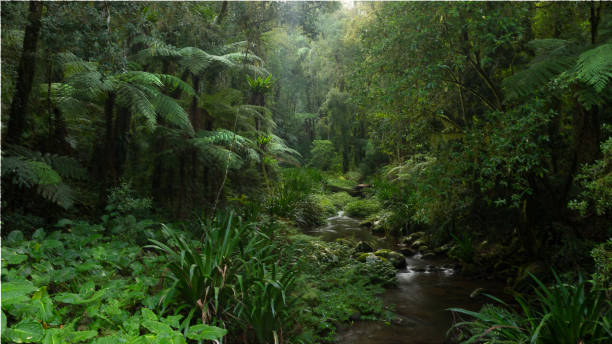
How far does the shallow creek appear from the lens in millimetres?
3543

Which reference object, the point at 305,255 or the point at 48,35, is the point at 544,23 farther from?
the point at 48,35

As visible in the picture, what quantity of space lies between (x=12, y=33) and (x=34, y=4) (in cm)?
39

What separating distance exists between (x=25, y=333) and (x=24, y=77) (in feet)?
10.2

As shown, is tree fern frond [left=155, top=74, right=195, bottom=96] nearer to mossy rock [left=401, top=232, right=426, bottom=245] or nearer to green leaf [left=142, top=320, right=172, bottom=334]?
green leaf [left=142, top=320, right=172, bottom=334]

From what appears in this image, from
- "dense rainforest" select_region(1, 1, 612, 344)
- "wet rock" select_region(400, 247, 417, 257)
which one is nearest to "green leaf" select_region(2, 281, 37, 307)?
"dense rainforest" select_region(1, 1, 612, 344)

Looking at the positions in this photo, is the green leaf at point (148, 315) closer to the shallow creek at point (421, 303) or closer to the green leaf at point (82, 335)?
the green leaf at point (82, 335)

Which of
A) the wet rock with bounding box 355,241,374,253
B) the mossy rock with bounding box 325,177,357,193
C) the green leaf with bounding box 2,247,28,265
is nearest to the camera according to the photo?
the green leaf with bounding box 2,247,28,265

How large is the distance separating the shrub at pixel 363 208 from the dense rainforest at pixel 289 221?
299 centimetres

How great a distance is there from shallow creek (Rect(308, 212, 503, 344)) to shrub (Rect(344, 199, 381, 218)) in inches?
151

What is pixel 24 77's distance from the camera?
3658 millimetres

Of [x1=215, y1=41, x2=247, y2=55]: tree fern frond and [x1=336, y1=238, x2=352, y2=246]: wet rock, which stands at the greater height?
[x1=215, y1=41, x2=247, y2=55]: tree fern frond

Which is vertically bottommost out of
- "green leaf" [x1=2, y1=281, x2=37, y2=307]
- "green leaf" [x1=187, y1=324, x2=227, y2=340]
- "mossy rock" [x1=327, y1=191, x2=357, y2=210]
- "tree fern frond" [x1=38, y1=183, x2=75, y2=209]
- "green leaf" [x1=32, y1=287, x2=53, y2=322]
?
"green leaf" [x1=187, y1=324, x2=227, y2=340]

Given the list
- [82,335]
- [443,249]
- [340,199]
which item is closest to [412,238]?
[443,249]

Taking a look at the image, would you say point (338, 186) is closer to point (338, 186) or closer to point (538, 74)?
point (338, 186)
